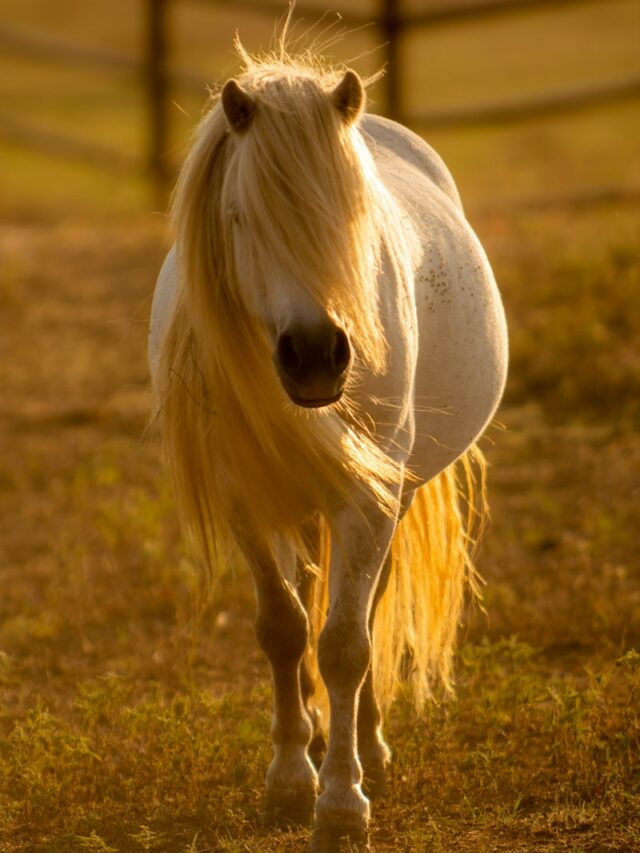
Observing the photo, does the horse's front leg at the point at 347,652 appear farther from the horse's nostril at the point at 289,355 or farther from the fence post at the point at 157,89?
the fence post at the point at 157,89

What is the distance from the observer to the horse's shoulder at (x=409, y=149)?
434 centimetres

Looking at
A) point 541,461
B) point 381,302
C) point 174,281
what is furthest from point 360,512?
point 541,461

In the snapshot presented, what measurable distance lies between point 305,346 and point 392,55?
934 centimetres

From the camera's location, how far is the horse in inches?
120

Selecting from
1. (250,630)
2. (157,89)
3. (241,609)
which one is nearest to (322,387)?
(250,630)

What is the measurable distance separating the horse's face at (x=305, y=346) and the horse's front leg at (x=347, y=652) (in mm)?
502

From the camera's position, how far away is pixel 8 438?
A: 7504 mm

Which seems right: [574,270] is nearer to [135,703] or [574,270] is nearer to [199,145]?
[135,703]

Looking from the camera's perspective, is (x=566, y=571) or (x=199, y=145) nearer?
(x=199, y=145)

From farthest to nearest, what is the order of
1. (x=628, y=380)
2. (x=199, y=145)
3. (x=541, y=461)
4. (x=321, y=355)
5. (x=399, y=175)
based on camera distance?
1. (x=628, y=380)
2. (x=541, y=461)
3. (x=399, y=175)
4. (x=199, y=145)
5. (x=321, y=355)

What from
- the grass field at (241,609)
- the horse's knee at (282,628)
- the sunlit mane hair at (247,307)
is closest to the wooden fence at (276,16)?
the grass field at (241,609)

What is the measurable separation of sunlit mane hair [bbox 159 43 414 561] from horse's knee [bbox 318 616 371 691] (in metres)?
0.25

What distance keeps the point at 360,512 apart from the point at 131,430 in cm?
437

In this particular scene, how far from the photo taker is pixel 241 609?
211 inches
